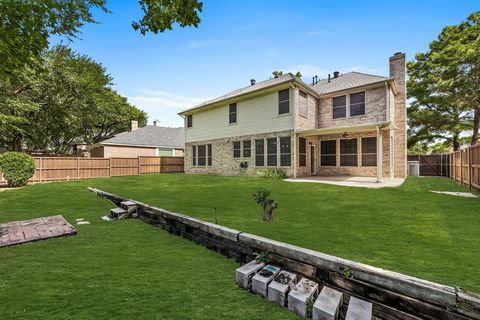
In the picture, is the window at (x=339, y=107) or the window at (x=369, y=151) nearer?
the window at (x=369, y=151)

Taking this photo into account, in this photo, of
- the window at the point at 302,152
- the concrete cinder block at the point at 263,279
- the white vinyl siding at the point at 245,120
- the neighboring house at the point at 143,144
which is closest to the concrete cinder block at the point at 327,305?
the concrete cinder block at the point at 263,279

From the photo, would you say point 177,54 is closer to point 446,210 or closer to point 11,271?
point 11,271

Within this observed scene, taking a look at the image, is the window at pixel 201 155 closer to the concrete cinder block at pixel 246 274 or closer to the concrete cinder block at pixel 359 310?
the concrete cinder block at pixel 246 274

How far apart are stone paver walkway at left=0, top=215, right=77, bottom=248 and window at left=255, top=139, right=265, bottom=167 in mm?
11545

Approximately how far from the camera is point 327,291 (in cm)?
231

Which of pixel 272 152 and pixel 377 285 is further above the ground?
pixel 272 152

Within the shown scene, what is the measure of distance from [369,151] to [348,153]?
3.84ft

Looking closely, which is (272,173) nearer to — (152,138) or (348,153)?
(348,153)

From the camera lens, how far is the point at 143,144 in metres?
25.8

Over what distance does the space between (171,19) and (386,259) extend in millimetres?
5645

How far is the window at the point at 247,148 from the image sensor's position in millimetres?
16438

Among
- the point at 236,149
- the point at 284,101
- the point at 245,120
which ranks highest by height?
the point at 284,101

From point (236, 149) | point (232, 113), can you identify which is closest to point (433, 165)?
point (236, 149)

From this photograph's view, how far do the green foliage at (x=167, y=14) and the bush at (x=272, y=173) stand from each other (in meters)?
10.2
